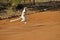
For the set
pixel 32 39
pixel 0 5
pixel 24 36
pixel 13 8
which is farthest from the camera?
pixel 0 5

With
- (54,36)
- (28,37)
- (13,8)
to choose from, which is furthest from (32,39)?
(13,8)

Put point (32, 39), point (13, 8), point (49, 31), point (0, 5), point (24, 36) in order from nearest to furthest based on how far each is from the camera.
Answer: point (32, 39) < point (24, 36) < point (49, 31) < point (13, 8) < point (0, 5)

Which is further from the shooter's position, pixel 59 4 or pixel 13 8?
pixel 59 4

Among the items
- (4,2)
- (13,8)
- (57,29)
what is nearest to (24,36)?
(57,29)

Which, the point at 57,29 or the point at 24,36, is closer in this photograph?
the point at 24,36

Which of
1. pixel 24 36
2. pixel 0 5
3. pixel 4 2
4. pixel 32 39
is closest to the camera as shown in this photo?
pixel 32 39

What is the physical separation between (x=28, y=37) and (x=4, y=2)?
14799 mm

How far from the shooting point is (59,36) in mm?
9922

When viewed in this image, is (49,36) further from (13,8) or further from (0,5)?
(0,5)

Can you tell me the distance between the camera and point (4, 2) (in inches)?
949

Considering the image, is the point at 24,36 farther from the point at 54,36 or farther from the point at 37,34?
the point at 54,36

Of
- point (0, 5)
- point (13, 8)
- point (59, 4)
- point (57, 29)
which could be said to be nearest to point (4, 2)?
point (0, 5)

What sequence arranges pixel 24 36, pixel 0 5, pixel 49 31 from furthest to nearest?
pixel 0 5 → pixel 49 31 → pixel 24 36

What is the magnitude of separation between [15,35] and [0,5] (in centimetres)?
1263
